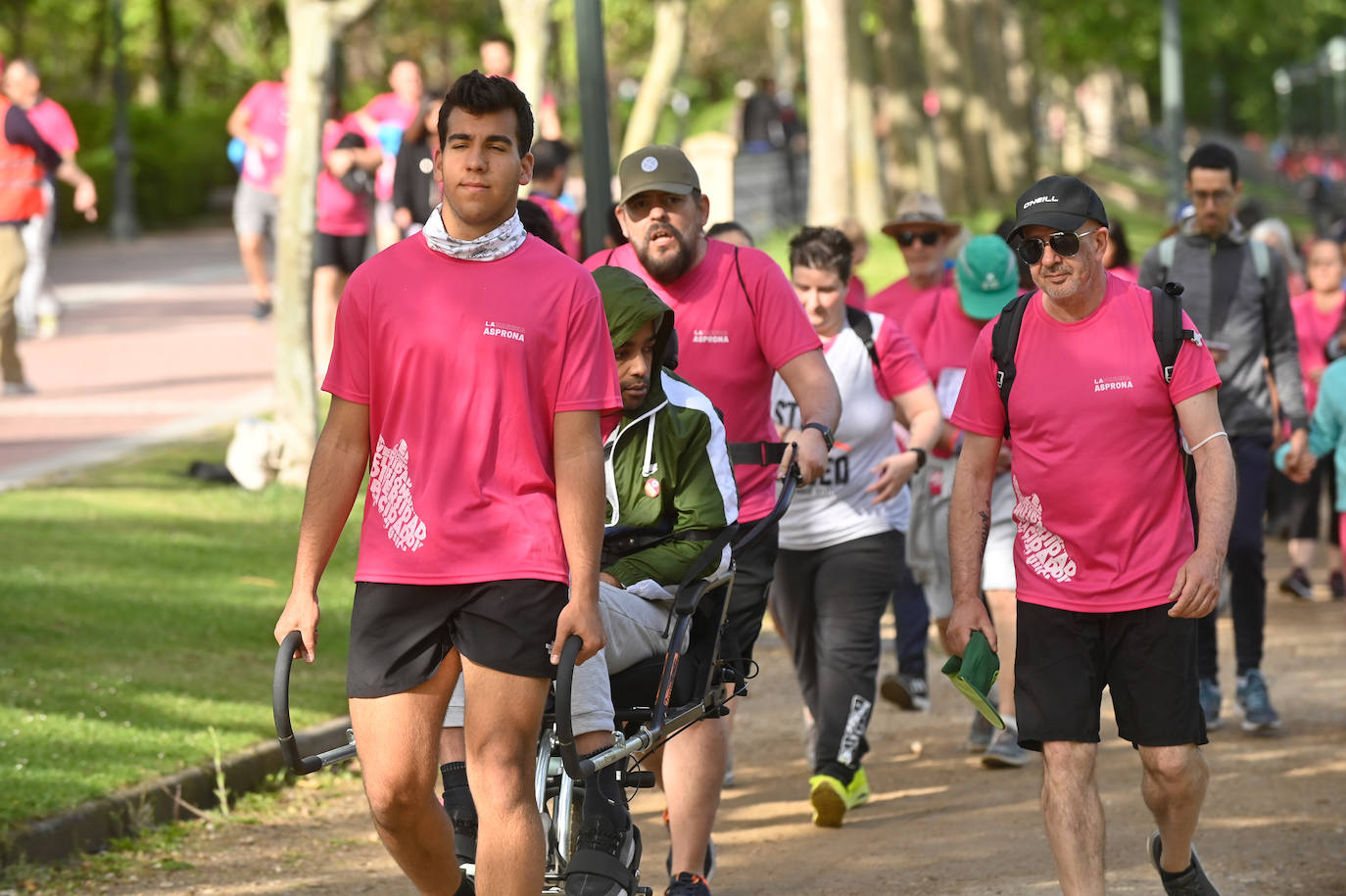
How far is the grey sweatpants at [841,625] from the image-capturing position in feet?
24.0

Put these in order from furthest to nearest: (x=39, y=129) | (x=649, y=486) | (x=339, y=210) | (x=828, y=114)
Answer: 1. (x=828, y=114)
2. (x=39, y=129)
3. (x=339, y=210)
4. (x=649, y=486)

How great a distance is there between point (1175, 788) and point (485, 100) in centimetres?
257

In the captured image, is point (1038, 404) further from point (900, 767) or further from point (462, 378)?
point (900, 767)

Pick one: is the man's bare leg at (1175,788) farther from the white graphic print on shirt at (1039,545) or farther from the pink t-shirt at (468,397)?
the pink t-shirt at (468,397)

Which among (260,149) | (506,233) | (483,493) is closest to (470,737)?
(483,493)

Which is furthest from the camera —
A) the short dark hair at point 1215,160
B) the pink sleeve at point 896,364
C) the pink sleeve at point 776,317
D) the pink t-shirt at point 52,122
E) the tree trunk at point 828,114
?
the tree trunk at point 828,114

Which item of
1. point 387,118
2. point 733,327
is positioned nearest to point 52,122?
point 387,118

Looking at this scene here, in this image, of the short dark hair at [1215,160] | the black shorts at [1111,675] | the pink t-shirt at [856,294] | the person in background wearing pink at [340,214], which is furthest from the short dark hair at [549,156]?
the black shorts at [1111,675]

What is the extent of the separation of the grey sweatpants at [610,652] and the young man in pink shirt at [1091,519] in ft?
2.64

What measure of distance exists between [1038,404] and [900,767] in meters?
3.15

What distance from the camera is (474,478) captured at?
448cm

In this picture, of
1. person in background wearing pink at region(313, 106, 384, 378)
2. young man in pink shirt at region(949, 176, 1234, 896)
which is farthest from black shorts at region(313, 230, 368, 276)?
young man in pink shirt at region(949, 176, 1234, 896)

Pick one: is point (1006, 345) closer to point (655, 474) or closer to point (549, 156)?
point (655, 474)

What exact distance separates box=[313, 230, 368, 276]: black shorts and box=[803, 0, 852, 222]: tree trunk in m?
11.3
